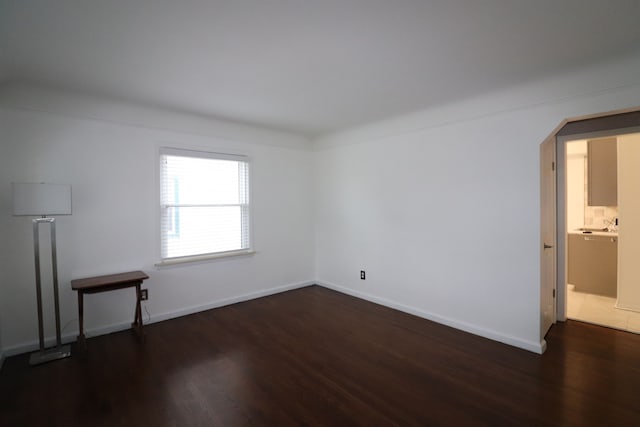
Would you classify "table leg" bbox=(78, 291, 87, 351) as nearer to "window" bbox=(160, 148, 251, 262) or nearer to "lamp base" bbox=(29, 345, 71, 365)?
"lamp base" bbox=(29, 345, 71, 365)

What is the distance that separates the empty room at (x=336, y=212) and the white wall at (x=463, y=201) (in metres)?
0.02

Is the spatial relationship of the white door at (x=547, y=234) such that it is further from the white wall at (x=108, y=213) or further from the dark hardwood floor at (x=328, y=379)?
the white wall at (x=108, y=213)

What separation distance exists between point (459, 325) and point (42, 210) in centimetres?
427

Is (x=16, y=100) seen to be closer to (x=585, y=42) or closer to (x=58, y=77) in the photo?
(x=58, y=77)

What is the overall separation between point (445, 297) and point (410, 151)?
1.82 m

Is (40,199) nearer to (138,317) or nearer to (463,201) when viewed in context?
(138,317)

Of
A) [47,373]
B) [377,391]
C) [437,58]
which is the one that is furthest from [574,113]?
[47,373]

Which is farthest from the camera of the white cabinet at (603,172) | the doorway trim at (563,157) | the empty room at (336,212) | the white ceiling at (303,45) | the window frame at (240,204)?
the white cabinet at (603,172)

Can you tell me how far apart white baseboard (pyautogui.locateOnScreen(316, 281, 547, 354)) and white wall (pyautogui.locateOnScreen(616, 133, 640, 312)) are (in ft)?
6.74

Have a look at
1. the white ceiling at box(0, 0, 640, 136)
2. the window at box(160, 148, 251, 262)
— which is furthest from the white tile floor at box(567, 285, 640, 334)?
the window at box(160, 148, 251, 262)

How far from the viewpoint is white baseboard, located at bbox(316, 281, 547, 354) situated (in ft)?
9.56

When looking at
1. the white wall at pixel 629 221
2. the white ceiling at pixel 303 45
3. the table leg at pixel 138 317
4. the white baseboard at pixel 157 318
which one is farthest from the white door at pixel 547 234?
the table leg at pixel 138 317

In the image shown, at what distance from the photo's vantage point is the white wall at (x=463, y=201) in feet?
9.36

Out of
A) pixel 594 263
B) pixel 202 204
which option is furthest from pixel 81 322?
pixel 594 263
